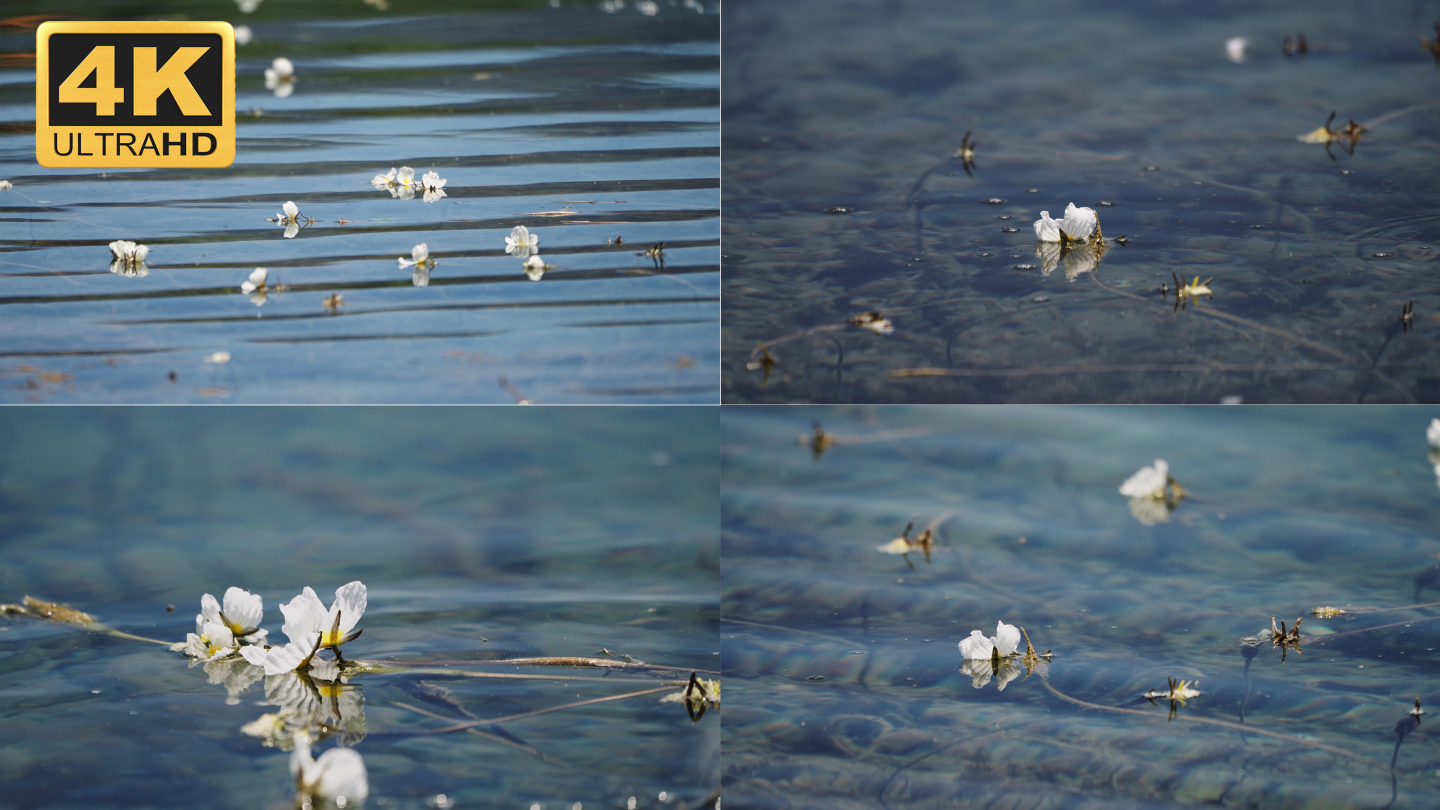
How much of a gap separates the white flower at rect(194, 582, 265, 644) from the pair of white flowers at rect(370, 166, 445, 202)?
1.62 metres

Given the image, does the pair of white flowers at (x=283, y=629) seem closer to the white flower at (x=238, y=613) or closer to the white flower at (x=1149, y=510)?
the white flower at (x=238, y=613)

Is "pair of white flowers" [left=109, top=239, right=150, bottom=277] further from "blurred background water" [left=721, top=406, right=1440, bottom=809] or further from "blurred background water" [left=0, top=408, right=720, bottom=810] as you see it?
"blurred background water" [left=721, top=406, right=1440, bottom=809]

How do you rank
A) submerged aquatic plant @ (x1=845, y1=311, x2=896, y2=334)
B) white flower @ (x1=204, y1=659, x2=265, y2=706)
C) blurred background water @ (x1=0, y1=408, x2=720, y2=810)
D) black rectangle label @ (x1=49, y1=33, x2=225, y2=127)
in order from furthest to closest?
black rectangle label @ (x1=49, y1=33, x2=225, y2=127) < submerged aquatic plant @ (x1=845, y1=311, x2=896, y2=334) < white flower @ (x1=204, y1=659, x2=265, y2=706) < blurred background water @ (x1=0, y1=408, x2=720, y2=810)

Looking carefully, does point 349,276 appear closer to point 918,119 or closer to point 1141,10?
point 918,119

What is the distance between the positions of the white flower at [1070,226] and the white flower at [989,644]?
1.21 metres

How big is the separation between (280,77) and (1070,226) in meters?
3.42

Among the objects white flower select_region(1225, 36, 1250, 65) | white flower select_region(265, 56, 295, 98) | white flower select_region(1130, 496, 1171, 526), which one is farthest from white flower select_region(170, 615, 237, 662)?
white flower select_region(1225, 36, 1250, 65)

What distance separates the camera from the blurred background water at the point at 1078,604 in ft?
4.42

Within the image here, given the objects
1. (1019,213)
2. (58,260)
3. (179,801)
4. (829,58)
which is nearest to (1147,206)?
Answer: (1019,213)

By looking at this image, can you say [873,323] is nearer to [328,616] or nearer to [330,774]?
[328,616]

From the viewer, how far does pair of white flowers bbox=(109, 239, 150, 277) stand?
2.51 metres

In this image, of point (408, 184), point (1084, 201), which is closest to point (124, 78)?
point (408, 184)

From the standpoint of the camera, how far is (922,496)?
7.55ft

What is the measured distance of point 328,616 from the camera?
1.57 metres
